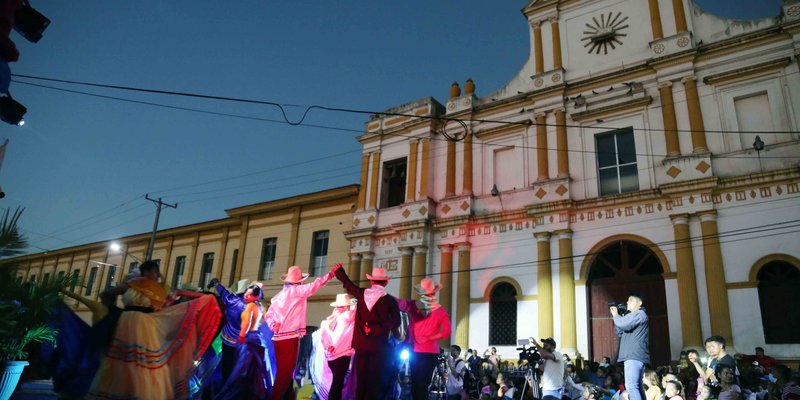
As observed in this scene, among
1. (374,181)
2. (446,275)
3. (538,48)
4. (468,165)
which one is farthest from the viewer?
(374,181)

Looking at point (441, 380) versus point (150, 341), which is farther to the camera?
point (441, 380)

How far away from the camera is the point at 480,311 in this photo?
1562 cm

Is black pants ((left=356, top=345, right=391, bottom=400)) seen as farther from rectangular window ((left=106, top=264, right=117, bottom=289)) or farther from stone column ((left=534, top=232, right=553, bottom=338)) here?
rectangular window ((left=106, top=264, right=117, bottom=289))

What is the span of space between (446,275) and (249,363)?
35.6 ft

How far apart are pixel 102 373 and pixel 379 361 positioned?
9.59 feet

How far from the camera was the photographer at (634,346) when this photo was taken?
6105 millimetres

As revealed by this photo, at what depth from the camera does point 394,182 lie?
19781 mm

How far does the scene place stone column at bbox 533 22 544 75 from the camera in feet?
55.5

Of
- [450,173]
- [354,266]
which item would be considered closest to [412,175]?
[450,173]

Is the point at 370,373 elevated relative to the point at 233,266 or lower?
lower

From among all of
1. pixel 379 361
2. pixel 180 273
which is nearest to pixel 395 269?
pixel 379 361

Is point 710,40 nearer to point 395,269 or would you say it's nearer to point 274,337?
point 395,269

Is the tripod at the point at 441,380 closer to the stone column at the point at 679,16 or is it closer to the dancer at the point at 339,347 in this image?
the dancer at the point at 339,347

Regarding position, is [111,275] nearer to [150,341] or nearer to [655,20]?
[150,341]
